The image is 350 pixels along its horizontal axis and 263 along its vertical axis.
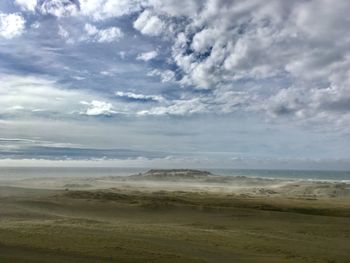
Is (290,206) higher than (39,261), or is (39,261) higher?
(290,206)

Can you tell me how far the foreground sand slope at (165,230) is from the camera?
12664 millimetres

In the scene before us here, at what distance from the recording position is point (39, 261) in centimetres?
1146

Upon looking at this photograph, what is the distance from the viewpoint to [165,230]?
56.1ft

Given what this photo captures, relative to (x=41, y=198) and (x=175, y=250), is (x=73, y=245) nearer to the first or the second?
(x=175, y=250)

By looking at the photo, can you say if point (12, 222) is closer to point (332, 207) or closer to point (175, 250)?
point (175, 250)

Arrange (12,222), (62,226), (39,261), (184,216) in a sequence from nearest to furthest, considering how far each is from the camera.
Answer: (39,261), (62,226), (12,222), (184,216)

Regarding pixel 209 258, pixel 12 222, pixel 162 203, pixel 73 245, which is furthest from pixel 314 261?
pixel 162 203

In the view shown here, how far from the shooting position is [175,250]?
13266mm

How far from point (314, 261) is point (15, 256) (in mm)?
8433

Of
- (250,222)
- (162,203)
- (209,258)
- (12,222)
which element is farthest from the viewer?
(162,203)

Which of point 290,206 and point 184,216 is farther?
point 290,206

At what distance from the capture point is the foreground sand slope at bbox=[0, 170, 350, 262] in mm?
12664

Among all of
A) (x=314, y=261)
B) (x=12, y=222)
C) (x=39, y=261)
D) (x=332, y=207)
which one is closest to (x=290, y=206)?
(x=332, y=207)

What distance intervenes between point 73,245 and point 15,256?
1786 millimetres
